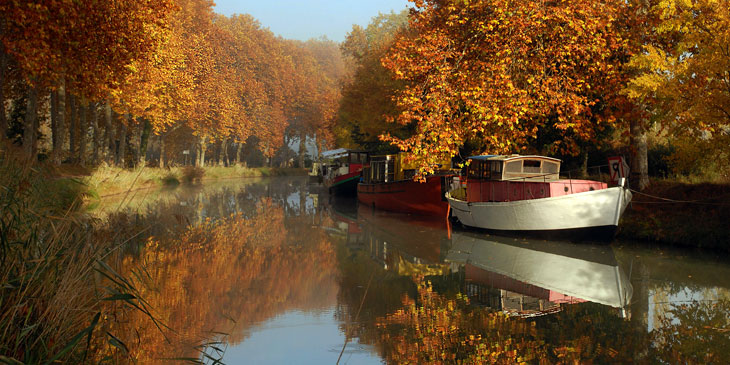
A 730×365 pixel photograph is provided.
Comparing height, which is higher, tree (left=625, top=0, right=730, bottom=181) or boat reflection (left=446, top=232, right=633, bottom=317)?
tree (left=625, top=0, right=730, bottom=181)

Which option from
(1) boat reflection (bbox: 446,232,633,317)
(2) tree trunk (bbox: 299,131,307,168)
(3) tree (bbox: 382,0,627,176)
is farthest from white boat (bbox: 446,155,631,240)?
(2) tree trunk (bbox: 299,131,307,168)

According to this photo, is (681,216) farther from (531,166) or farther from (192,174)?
(192,174)

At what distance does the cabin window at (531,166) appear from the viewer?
1967 centimetres

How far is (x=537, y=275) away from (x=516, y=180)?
24.5ft

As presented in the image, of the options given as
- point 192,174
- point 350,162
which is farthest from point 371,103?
point 192,174

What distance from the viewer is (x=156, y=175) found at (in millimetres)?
39719

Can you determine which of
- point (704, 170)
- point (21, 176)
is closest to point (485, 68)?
point (704, 170)

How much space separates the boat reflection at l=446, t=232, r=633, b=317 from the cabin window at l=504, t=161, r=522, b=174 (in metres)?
2.85

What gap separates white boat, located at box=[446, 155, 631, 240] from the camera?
16.4 meters

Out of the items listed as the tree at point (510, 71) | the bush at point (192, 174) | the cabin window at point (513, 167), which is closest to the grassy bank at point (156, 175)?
the bush at point (192, 174)

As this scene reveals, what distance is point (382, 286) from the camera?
1080 centimetres

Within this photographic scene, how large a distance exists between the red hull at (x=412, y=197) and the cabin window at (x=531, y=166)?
18.8 ft

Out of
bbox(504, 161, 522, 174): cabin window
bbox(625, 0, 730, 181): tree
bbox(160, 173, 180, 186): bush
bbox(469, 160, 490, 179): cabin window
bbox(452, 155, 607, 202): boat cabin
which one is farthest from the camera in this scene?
bbox(160, 173, 180, 186): bush

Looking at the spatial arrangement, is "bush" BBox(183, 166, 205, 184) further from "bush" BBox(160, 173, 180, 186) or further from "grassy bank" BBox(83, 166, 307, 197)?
"bush" BBox(160, 173, 180, 186)
